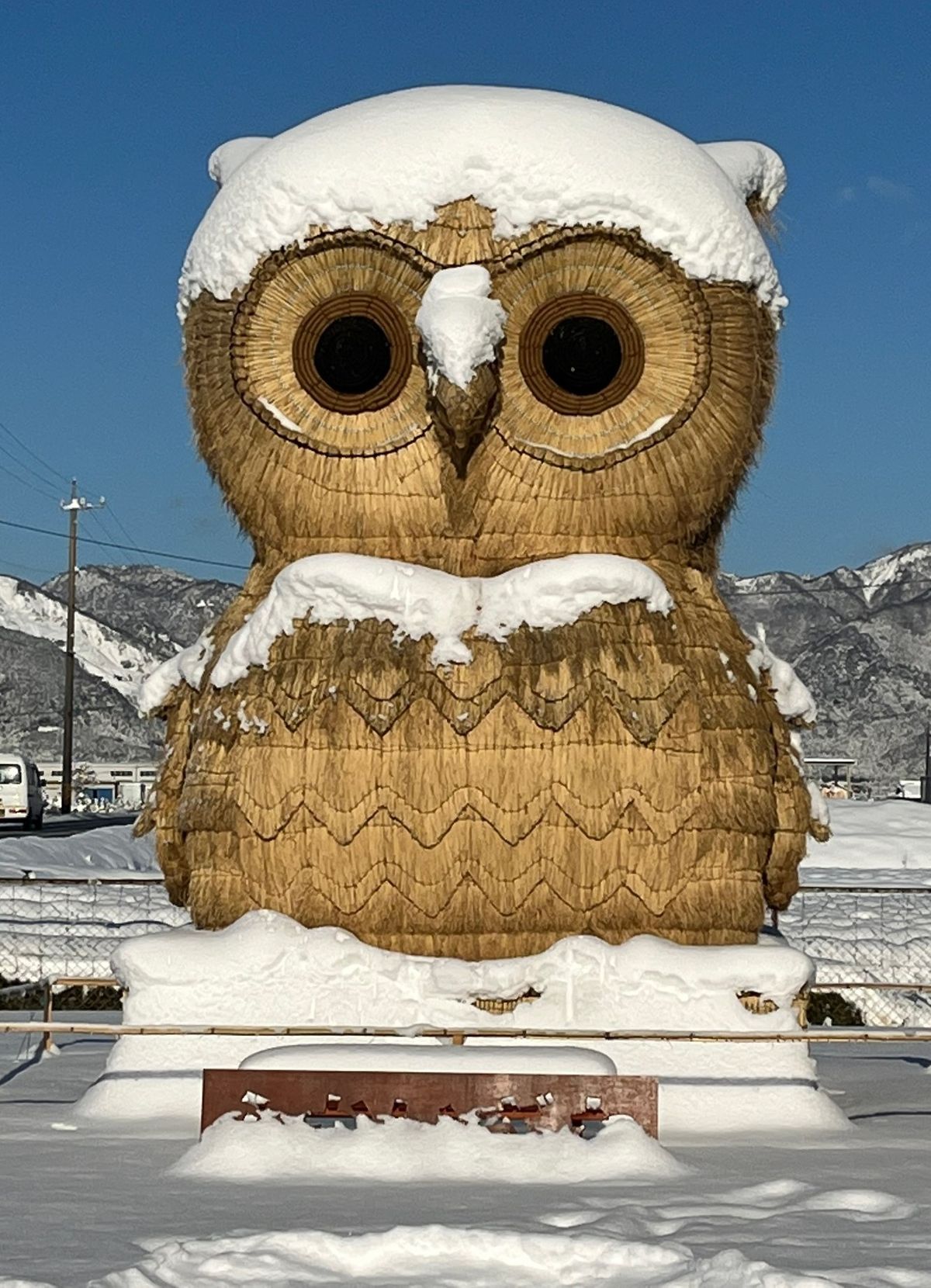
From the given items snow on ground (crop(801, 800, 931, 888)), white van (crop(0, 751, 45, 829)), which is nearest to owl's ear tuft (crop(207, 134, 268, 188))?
snow on ground (crop(801, 800, 931, 888))

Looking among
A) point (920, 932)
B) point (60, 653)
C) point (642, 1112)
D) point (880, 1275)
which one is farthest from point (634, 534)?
point (60, 653)

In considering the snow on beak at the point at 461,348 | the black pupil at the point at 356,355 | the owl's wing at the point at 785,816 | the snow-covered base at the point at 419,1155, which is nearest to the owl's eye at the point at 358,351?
the black pupil at the point at 356,355

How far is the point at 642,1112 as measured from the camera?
6.58m

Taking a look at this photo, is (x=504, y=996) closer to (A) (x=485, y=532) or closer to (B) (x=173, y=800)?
(B) (x=173, y=800)

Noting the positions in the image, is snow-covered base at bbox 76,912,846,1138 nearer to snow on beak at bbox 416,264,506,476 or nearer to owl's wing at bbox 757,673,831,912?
owl's wing at bbox 757,673,831,912

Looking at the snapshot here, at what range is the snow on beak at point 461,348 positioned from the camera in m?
7.25

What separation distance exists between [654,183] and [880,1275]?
14.5 feet

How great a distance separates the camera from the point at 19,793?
33531 millimetres

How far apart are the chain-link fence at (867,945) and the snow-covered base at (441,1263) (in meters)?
6.66

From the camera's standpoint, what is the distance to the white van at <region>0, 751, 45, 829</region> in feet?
110

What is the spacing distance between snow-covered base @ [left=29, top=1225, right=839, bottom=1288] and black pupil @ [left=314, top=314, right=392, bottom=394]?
3.62 metres

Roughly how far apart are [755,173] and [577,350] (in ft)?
4.92

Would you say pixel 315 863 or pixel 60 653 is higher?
pixel 60 653

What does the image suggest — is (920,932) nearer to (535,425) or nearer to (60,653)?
(535,425)
